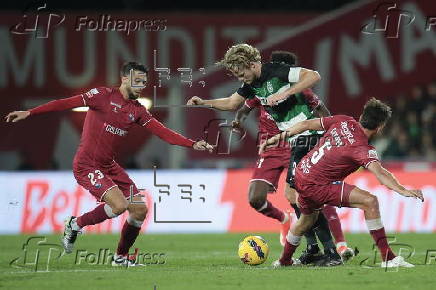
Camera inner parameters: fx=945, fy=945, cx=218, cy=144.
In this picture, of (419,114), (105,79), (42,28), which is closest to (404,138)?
(419,114)

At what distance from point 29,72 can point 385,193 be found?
30.2ft

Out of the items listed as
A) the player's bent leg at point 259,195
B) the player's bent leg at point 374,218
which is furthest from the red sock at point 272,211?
the player's bent leg at point 374,218

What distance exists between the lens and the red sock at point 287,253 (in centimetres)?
975

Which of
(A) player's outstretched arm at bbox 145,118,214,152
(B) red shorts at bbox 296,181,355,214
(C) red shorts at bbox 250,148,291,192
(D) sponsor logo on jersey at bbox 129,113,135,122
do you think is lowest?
(B) red shorts at bbox 296,181,355,214

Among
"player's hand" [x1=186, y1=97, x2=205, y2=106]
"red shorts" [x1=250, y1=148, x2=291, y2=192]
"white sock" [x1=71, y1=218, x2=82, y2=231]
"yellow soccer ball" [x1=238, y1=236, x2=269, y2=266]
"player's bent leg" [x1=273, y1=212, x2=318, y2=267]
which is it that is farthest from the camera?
"red shorts" [x1=250, y1=148, x2=291, y2=192]

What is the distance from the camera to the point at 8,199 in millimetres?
15953

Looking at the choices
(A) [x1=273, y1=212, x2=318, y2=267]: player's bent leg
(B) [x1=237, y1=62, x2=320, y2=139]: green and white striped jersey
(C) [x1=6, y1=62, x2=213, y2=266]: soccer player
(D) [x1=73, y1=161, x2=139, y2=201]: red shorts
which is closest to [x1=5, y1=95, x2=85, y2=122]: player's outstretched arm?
(C) [x1=6, y1=62, x2=213, y2=266]: soccer player

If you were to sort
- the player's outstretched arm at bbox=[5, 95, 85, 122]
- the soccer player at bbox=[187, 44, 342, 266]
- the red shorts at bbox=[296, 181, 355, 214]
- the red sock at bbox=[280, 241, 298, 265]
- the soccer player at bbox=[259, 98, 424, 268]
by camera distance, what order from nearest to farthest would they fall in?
the soccer player at bbox=[259, 98, 424, 268] < the red shorts at bbox=[296, 181, 355, 214] < the red sock at bbox=[280, 241, 298, 265] < the player's outstretched arm at bbox=[5, 95, 85, 122] < the soccer player at bbox=[187, 44, 342, 266]

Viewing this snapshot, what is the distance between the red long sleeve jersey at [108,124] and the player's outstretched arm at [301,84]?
1.08 metres

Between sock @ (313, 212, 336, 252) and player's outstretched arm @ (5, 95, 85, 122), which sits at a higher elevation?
player's outstretched arm @ (5, 95, 85, 122)

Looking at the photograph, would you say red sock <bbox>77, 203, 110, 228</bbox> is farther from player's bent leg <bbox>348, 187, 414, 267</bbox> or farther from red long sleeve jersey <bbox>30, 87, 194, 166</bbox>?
player's bent leg <bbox>348, 187, 414, 267</bbox>

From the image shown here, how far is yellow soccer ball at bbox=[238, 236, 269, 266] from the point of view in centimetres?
998

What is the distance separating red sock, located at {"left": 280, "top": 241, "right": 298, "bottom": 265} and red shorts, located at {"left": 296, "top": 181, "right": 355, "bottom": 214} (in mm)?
414

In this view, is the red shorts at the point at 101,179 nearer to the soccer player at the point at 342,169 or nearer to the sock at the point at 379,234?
the soccer player at the point at 342,169
